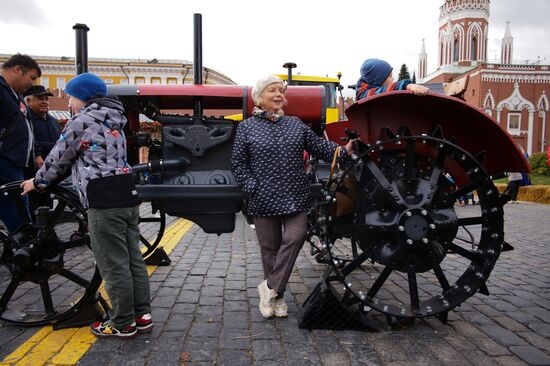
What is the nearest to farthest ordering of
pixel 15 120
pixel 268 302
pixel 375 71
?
pixel 268 302 → pixel 375 71 → pixel 15 120

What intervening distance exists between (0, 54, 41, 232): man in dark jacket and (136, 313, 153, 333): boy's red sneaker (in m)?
1.88

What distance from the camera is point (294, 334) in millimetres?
3057

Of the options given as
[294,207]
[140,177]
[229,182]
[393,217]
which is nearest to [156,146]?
[140,177]

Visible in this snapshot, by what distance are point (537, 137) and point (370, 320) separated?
5535 cm

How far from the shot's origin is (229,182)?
11.7 feet

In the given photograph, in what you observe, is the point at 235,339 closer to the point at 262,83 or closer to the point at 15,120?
the point at 262,83

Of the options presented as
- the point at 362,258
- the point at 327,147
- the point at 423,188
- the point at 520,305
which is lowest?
the point at 520,305

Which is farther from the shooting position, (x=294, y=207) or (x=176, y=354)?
(x=294, y=207)

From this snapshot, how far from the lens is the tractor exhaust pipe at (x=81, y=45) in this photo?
3.71 meters

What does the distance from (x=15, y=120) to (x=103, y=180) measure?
182 centimetres

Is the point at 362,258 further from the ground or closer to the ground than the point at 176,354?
further from the ground

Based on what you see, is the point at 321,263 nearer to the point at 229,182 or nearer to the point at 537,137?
the point at 229,182

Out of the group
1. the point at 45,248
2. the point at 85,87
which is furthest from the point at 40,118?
the point at 85,87

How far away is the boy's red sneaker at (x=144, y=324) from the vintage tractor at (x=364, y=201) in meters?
0.38
